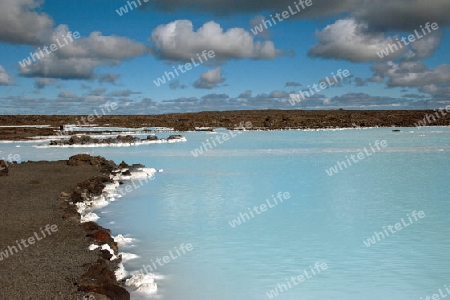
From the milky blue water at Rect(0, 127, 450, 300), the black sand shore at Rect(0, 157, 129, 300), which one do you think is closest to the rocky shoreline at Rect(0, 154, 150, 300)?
the black sand shore at Rect(0, 157, 129, 300)

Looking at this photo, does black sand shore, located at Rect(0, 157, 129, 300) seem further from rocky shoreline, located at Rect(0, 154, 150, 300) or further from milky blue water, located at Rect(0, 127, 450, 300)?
milky blue water, located at Rect(0, 127, 450, 300)

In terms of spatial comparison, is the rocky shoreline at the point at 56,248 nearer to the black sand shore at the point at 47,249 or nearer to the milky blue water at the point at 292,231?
the black sand shore at the point at 47,249

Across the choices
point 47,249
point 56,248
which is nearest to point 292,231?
point 56,248

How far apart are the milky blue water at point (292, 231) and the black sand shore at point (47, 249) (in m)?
0.73

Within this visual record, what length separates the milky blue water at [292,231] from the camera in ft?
22.6

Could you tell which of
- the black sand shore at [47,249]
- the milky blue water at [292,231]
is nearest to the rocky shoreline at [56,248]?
the black sand shore at [47,249]

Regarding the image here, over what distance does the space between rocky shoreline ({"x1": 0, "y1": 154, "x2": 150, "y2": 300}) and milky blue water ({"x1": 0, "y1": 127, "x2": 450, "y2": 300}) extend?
666 millimetres

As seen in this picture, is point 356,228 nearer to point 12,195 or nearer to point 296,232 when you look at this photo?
point 296,232

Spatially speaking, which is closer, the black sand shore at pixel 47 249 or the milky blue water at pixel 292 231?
the black sand shore at pixel 47 249

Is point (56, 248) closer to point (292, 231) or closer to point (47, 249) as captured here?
point (47, 249)

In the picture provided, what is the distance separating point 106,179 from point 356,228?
930cm

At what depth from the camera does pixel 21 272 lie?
6.21 metres

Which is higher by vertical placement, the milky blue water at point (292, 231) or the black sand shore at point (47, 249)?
the black sand shore at point (47, 249)

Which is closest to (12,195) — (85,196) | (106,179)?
(85,196)
